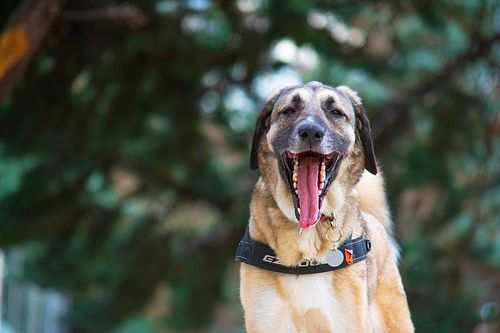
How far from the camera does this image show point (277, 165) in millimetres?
5594

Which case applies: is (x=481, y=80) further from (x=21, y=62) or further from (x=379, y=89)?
(x=21, y=62)

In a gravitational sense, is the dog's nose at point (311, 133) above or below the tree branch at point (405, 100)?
below

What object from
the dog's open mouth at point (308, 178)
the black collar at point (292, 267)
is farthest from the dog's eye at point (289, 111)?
the black collar at point (292, 267)

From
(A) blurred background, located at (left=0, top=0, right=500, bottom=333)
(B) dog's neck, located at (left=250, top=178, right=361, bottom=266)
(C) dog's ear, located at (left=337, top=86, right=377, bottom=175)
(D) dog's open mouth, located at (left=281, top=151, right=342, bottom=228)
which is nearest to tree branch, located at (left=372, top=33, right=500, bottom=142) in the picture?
(A) blurred background, located at (left=0, top=0, right=500, bottom=333)

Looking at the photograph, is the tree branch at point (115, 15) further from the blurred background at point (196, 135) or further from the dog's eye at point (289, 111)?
the dog's eye at point (289, 111)

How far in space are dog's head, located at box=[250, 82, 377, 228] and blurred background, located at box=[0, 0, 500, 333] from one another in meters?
4.26

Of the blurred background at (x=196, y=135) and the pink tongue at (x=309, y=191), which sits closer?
the pink tongue at (x=309, y=191)

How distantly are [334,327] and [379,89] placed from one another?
39.5ft

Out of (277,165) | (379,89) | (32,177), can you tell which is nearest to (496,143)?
(379,89)

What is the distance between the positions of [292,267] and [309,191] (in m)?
0.49

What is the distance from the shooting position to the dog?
539cm

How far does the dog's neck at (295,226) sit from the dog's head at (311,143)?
0.33ft

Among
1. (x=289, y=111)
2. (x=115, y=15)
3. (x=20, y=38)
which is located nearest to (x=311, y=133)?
(x=289, y=111)

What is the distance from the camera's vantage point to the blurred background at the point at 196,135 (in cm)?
1158
